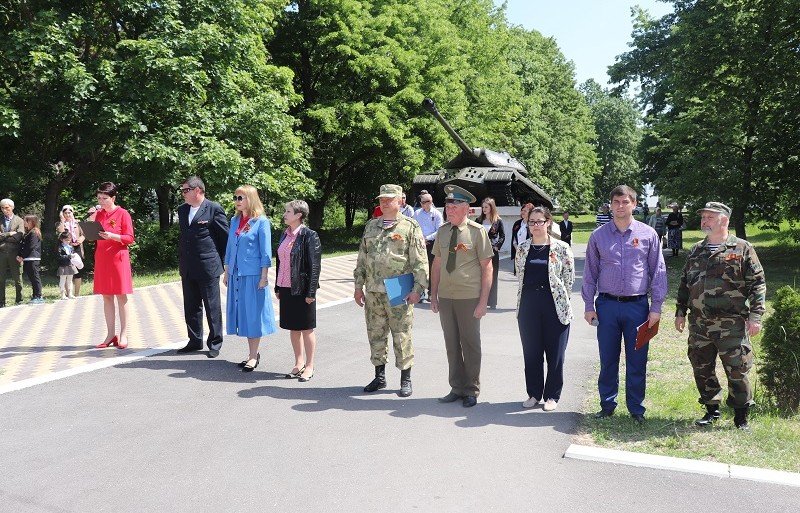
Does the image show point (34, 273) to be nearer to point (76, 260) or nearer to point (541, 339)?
point (76, 260)

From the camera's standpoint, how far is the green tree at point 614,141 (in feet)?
262

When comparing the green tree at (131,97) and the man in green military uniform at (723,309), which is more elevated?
the green tree at (131,97)

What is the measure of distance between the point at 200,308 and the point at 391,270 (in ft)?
9.54

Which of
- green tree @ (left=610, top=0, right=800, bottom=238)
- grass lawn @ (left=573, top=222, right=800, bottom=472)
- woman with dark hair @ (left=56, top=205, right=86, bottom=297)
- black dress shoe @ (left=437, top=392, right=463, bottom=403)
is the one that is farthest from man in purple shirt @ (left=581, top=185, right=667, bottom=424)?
green tree @ (left=610, top=0, right=800, bottom=238)

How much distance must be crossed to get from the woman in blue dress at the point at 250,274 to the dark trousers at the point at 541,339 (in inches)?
109

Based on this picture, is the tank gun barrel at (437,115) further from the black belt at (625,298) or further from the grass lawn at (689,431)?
the black belt at (625,298)

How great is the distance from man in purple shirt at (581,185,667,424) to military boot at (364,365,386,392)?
6.63 ft

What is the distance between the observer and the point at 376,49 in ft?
91.9

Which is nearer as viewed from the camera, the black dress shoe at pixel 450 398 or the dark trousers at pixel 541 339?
the dark trousers at pixel 541 339

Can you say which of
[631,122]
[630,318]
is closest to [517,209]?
[630,318]

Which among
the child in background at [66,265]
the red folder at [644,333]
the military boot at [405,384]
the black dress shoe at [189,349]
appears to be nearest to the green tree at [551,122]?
the child in background at [66,265]

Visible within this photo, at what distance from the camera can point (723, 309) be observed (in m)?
5.25

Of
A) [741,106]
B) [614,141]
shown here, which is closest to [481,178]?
[741,106]

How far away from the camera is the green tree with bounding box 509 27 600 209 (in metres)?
48.4
